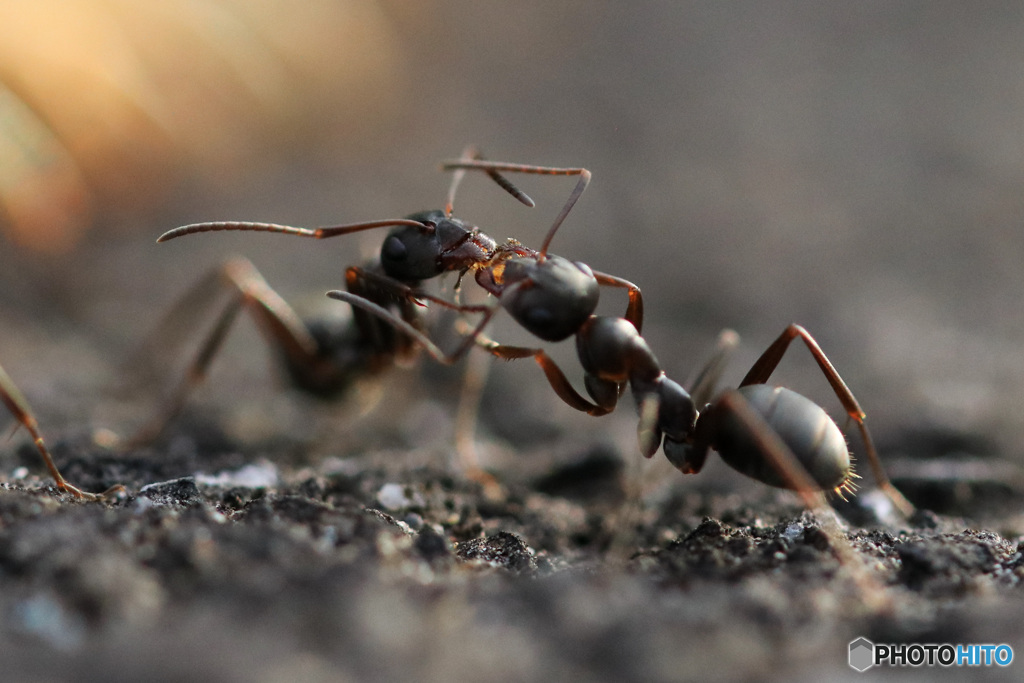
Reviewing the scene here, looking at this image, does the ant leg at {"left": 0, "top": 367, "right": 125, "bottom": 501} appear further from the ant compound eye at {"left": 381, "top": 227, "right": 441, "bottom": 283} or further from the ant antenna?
the ant compound eye at {"left": 381, "top": 227, "right": 441, "bottom": 283}

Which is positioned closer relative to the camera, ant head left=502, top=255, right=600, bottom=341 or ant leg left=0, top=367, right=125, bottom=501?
ant leg left=0, top=367, right=125, bottom=501

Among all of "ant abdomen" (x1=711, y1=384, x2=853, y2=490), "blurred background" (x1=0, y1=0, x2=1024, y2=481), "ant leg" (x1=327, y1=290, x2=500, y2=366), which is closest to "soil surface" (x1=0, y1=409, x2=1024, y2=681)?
"ant abdomen" (x1=711, y1=384, x2=853, y2=490)

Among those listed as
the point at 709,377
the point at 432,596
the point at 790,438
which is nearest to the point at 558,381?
the point at 709,377

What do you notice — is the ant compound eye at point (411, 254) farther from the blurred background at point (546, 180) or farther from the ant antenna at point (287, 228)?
the blurred background at point (546, 180)

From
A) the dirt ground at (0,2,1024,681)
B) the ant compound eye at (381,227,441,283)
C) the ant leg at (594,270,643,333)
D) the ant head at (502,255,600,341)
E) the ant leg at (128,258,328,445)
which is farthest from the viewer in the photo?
the ant leg at (128,258,328,445)

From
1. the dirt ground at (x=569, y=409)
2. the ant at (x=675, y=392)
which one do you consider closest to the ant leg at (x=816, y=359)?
the ant at (x=675, y=392)

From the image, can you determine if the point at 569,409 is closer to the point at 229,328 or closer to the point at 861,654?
the point at 229,328

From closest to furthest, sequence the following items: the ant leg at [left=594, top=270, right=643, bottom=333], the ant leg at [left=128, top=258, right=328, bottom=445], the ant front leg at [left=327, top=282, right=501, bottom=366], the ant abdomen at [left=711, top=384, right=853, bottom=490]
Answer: the ant abdomen at [left=711, top=384, right=853, bottom=490] < the ant front leg at [left=327, top=282, right=501, bottom=366] < the ant leg at [left=594, top=270, right=643, bottom=333] < the ant leg at [left=128, top=258, right=328, bottom=445]
